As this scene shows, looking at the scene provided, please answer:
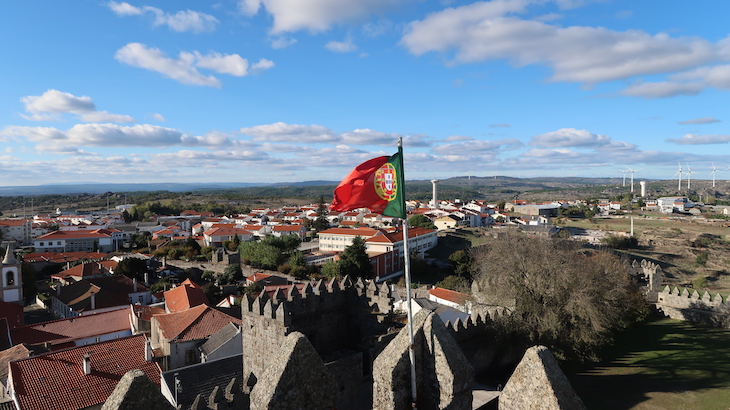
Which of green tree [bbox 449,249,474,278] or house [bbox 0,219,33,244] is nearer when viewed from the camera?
green tree [bbox 449,249,474,278]

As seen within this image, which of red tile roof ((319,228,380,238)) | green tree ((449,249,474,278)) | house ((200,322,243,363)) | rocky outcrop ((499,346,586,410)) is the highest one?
rocky outcrop ((499,346,586,410))

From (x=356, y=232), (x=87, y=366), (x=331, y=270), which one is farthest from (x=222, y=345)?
(x=356, y=232)

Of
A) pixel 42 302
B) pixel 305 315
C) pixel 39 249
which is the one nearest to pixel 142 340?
pixel 305 315

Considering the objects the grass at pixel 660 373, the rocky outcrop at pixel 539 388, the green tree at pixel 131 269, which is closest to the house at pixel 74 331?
the green tree at pixel 131 269

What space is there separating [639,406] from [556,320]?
4.37 meters

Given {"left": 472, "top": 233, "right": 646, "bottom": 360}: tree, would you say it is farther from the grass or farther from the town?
the grass

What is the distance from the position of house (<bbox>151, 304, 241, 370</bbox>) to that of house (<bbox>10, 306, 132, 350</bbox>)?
495 centimetres

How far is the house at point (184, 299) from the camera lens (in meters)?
33.2

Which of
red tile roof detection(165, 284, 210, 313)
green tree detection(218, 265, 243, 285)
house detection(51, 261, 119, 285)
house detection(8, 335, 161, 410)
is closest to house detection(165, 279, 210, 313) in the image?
red tile roof detection(165, 284, 210, 313)

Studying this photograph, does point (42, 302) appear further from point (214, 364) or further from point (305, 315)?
point (305, 315)

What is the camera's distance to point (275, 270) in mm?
56125

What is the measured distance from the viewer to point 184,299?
33.9 meters

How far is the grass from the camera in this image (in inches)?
578

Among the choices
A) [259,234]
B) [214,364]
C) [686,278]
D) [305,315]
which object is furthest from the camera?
[259,234]
